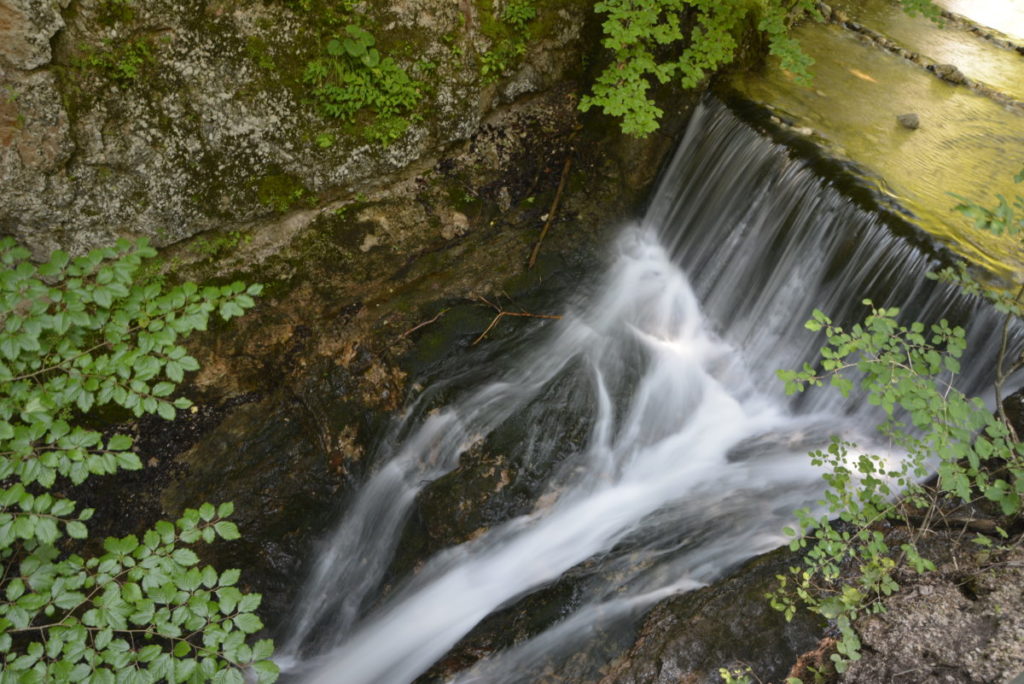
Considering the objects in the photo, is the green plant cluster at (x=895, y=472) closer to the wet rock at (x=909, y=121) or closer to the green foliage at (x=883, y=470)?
the green foliage at (x=883, y=470)

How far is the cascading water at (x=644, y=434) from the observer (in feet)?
13.4

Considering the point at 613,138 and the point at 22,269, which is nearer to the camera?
the point at 22,269

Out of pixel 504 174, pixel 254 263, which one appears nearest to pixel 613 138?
pixel 504 174

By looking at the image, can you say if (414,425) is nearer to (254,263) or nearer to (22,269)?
(254,263)

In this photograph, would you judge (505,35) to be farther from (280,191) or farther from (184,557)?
(184,557)

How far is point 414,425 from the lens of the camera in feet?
15.2

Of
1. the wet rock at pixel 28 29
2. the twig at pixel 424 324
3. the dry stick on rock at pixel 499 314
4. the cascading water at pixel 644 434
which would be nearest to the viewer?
the wet rock at pixel 28 29

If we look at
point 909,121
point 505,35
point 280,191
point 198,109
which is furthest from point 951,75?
point 198,109

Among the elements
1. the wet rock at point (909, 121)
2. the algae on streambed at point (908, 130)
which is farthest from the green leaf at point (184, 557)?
the wet rock at point (909, 121)

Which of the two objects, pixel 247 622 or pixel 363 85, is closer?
pixel 247 622

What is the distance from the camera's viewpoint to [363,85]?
14.1 feet

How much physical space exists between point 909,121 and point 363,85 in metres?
4.23

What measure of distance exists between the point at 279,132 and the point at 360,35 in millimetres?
782

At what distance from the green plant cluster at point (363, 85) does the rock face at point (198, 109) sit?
0.13ft
